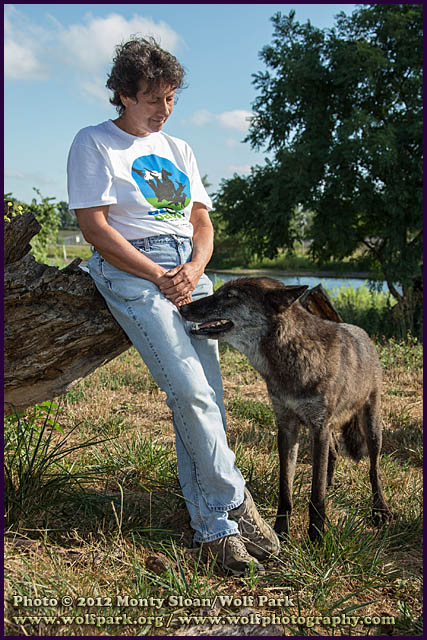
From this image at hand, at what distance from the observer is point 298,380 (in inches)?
141

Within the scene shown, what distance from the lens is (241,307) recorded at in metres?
3.62

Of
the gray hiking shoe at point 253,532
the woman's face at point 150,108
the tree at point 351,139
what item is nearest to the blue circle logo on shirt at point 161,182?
the woman's face at point 150,108

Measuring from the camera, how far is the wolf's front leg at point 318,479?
3607 mm

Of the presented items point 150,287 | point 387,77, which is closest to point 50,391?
point 150,287

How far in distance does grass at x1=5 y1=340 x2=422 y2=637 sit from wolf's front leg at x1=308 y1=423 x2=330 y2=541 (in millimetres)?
124

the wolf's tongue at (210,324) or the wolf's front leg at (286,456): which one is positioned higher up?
the wolf's tongue at (210,324)

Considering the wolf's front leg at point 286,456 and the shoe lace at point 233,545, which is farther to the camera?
the wolf's front leg at point 286,456

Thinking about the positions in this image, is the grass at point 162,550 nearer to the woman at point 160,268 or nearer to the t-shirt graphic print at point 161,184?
the woman at point 160,268

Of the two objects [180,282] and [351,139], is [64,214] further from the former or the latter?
[180,282]

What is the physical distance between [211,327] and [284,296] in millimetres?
549

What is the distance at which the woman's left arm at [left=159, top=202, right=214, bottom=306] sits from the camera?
134 inches

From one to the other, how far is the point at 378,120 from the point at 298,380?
1168 centimetres

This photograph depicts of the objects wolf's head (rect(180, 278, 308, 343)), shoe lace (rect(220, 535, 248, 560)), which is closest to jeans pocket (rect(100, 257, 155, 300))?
wolf's head (rect(180, 278, 308, 343))

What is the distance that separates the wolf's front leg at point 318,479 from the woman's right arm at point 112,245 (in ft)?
5.22
